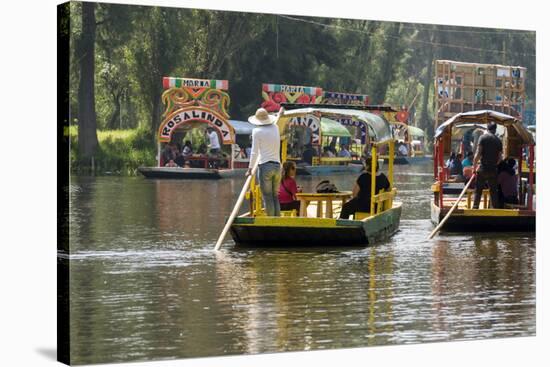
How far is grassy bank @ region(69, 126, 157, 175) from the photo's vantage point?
1991 centimetres

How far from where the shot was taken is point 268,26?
91.2 ft

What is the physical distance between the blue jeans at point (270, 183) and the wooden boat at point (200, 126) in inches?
377

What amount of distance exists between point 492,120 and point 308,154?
1362 cm

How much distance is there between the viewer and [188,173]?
25297 millimetres

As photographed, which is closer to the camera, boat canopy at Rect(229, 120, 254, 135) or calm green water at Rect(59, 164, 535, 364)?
calm green water at Rect(59, 164, 535, 364)

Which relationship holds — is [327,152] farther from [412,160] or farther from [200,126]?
[412,160]

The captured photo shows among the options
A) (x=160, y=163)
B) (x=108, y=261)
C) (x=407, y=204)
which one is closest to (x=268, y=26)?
(x=160, y=163)

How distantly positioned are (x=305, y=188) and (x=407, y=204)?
4651 mm

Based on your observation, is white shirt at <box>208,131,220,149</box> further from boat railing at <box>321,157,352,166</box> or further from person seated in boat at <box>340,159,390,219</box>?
person seated in boat at <box>340,159,390,219</box>

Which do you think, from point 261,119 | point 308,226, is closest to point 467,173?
point 308,226

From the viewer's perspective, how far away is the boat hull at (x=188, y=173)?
2381cm

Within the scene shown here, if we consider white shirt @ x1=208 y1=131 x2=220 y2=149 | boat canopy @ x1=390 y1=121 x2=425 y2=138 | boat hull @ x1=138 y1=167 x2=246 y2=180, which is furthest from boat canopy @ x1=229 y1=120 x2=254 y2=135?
boat canopy @ x1=390 y1=121 x2=425 y2=138

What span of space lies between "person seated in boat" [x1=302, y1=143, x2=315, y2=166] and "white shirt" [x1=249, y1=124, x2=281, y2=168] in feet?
45.3

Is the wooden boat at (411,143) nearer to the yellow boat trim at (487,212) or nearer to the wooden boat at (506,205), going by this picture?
the wooden boat at (506,205)
